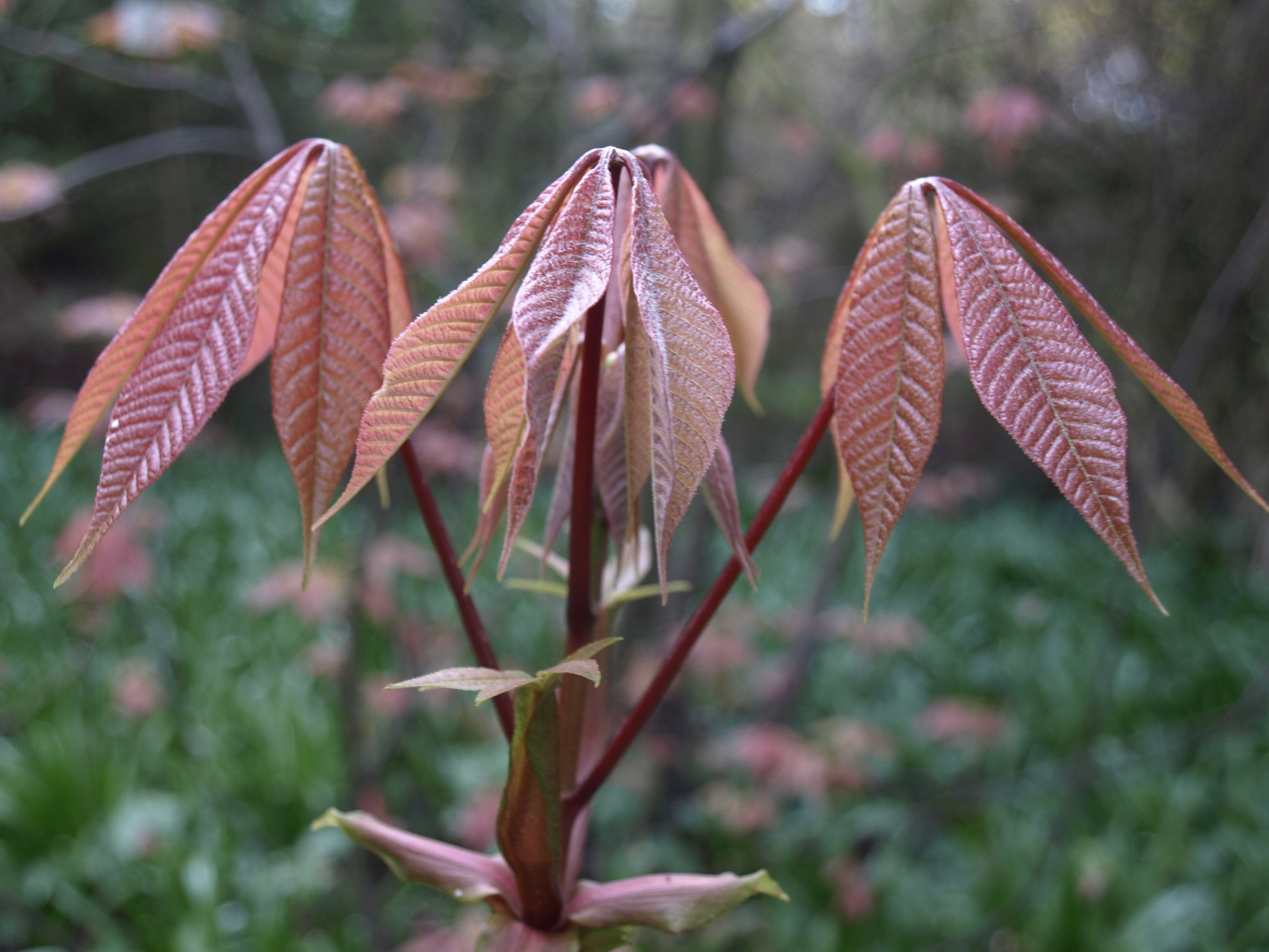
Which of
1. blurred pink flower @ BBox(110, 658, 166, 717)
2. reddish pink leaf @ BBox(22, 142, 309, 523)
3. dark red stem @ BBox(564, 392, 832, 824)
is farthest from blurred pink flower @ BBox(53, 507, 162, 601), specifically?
dark red stem @ BBox(564, 392, 832, 824)

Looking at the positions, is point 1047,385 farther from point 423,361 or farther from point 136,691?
point 136,691

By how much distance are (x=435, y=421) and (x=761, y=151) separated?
4.68 metres

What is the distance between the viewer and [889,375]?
0.41 m

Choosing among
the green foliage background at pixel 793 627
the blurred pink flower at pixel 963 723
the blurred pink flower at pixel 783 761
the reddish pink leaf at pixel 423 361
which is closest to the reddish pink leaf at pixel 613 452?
the reddish pink leaf at pixel 423 361

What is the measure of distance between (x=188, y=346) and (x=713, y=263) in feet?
1.09

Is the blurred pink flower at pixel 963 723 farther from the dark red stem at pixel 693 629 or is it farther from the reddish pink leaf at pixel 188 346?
the reddish pink leaf at pixel 188 346

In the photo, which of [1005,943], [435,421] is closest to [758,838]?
[1005,943]

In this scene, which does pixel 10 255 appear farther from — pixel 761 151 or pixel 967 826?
pixel 967 826

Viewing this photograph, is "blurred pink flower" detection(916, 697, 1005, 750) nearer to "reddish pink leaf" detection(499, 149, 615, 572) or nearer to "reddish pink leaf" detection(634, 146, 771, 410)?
"reddish pink leaf" detection(634, 146, 771, 410)

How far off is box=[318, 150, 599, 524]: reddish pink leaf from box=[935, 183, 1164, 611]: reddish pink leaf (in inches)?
8.3

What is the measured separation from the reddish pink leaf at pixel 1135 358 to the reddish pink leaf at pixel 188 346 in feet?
1.15

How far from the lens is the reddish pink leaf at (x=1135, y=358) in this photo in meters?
0.42

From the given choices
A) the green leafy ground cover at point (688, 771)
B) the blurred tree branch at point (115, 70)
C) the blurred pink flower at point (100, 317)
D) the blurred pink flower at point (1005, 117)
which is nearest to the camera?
the blurred tree branch at point (115, 70)

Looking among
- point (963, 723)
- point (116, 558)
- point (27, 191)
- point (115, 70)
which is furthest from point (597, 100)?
point (963, 723)
